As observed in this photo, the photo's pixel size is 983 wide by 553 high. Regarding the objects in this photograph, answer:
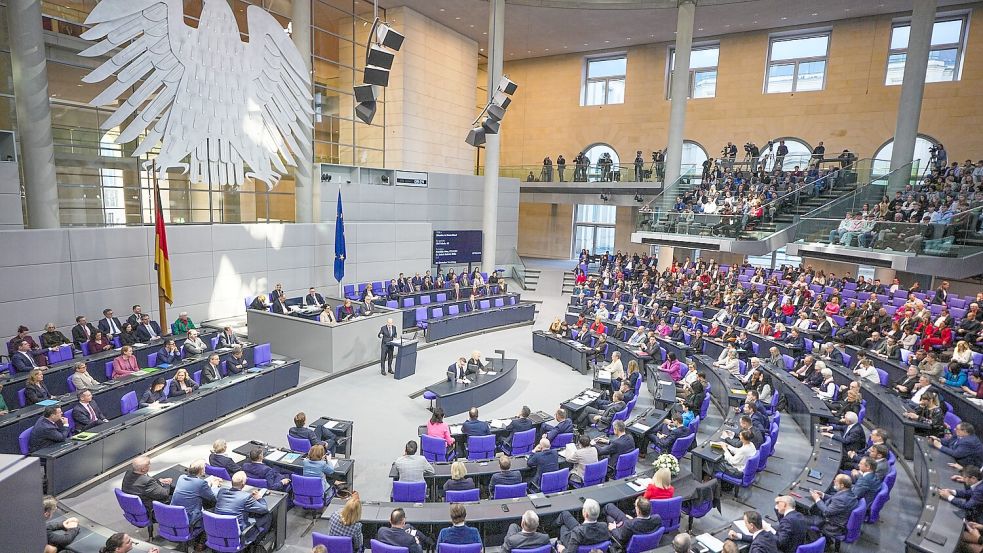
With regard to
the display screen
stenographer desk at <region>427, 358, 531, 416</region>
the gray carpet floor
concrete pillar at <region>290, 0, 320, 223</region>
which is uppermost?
concrete pillar at <region>290, 0, 320, 223</region>

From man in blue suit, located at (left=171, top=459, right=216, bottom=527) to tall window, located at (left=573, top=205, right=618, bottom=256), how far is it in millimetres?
29183

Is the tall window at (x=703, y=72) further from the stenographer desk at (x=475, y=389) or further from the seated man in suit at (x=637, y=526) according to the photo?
the seated man in suit at (x=637, y=526)

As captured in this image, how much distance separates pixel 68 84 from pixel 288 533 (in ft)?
50.4

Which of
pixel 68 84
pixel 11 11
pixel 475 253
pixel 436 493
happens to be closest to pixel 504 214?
pixel 475 253

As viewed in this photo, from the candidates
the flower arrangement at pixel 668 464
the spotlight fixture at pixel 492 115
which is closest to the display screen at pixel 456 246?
the spotlight fixture at pixel 492 115

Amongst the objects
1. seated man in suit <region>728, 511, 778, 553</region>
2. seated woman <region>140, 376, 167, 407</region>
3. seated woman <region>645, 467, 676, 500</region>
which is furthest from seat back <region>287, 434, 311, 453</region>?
seated man in suit <region>728, 511, 778, 553</region>

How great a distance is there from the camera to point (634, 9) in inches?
949

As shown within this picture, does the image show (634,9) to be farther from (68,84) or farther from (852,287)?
(68,84)

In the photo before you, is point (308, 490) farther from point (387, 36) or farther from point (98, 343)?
point (387, 36)

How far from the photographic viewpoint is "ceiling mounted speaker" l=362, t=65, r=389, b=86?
484 inches

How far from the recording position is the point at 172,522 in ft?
19.5

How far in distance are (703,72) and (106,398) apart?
29321 millimetres

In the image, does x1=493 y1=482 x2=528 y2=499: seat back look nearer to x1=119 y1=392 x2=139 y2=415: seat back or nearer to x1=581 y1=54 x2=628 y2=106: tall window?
x1=119 y1=392 x2=139 y2=415: seat back

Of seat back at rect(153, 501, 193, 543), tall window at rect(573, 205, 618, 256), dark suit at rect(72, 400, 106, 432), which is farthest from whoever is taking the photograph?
tall window at rect(573, 205, 618, 256)
